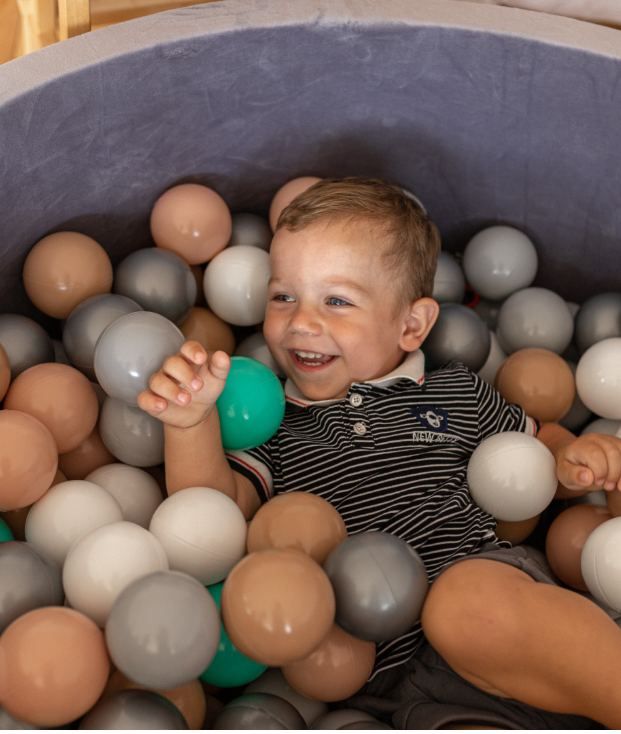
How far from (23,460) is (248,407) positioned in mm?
344

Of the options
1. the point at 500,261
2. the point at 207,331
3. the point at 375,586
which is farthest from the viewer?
the point at 500,261

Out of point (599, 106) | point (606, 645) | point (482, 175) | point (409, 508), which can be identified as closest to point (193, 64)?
point (482, 175)

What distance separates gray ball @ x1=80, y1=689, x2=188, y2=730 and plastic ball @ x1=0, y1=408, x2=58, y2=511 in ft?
1.05

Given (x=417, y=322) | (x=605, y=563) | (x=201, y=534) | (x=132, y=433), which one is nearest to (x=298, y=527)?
(x=201, y=534)

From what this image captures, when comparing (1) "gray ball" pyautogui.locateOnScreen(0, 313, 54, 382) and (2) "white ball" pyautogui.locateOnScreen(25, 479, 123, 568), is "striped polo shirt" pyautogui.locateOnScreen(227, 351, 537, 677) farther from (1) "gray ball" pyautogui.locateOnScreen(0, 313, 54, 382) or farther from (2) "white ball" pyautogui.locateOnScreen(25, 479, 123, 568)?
(1) "gray ball" pyautogui.locateOnScreen(0, 313, 54, 382)

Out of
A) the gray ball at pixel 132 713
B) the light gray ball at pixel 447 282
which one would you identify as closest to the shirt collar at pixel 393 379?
the light gray ball at pixel 447 282

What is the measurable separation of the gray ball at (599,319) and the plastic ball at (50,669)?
1.18m

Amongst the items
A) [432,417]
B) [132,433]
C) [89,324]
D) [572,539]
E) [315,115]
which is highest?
[315,115]

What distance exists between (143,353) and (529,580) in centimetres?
61

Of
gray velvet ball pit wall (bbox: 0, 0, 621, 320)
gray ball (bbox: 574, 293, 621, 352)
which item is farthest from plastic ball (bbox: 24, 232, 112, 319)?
gray ball (bbox: 574, 293, 621, 352)

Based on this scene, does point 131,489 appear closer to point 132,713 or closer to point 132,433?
point 132,433

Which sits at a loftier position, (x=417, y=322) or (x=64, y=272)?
(x=64, y=272)

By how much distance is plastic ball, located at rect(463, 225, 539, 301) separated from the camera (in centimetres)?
157

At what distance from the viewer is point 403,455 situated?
3.98 ft
